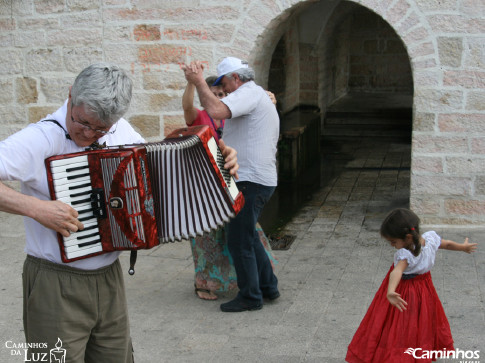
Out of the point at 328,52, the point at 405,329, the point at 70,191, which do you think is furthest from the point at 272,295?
the point at 328,52

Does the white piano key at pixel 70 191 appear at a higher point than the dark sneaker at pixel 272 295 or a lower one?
higher

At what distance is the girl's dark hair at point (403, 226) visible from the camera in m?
3.33

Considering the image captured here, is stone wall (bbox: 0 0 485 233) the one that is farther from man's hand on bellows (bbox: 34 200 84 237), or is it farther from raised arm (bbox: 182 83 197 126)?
man's hand on bellows (bbox: 34 200 84 237)

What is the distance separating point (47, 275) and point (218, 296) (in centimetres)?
229

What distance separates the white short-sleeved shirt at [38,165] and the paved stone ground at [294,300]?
4.61ft

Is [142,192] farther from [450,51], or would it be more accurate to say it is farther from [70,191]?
[450,51]

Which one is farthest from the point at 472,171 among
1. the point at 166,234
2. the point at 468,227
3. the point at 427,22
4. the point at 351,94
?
the point at 351,94

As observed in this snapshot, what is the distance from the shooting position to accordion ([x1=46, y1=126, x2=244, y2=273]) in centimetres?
252

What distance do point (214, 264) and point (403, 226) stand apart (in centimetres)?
168

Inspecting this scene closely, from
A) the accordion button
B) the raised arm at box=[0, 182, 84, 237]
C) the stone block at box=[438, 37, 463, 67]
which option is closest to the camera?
the raised arm at box=[0, 182, 84, 237]


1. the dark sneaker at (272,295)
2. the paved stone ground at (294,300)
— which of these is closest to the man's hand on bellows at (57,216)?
the paved stone ground at (294,300)

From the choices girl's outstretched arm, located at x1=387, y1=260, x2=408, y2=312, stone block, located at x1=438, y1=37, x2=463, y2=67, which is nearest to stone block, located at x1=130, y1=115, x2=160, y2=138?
stone block, located at x1=438, y1=37, x2=463, y2=67

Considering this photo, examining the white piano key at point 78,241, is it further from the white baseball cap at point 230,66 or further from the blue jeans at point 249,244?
the white baseball cap at point 230,66

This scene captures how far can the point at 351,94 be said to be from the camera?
15141 mm
